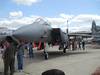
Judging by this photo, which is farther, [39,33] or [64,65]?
[39,33]

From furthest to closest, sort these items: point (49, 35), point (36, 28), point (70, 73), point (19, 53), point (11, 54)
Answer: point (49, 35), point (36, 28), point (19, 53), point (70, 73), point (11, 54)

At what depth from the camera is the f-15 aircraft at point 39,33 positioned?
15312 mm

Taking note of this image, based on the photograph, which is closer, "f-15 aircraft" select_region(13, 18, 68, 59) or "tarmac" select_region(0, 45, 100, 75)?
"tarmac" select_region(0, 45, 100, 75)

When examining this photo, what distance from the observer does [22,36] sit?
595 inches

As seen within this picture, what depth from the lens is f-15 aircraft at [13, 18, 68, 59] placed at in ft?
50.2

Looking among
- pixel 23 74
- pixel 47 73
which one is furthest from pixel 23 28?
pixel 47 73

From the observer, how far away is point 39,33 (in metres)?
18.0

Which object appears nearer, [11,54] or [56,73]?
[56,73]

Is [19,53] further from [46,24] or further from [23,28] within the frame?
Result: [46,24]

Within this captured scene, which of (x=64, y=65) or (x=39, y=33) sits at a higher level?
(x=39, y=33)

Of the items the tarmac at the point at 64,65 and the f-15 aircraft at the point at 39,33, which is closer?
the tarmac at the point at 64,65

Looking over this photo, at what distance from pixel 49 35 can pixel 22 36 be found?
5444 millimetres

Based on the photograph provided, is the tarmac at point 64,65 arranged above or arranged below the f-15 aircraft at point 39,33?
below

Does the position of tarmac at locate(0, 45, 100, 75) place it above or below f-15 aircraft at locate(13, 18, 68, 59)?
below
